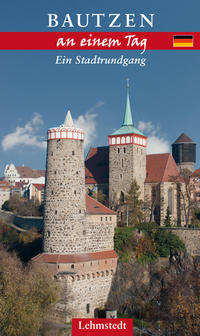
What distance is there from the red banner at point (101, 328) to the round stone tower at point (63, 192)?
33.4 ft

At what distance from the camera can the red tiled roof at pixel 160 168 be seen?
182ft

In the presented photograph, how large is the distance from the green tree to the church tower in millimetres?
19536

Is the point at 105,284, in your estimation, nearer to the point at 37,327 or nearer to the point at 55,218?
the point at 55,218

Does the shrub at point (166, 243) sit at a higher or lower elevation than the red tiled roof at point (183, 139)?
lower

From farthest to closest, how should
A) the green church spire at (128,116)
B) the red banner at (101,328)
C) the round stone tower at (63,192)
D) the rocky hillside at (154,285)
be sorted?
the green church spire at (128,116), the round stone tower at (63,192), the rocky hillside at (154,285), the red banner at (101,328)

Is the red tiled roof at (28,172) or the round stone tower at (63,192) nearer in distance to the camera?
the round stone tower at (63,192)

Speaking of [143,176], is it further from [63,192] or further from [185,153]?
[185,153]

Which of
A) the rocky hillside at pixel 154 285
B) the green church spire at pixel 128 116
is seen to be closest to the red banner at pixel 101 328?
the rocky hillside at pixel 154 285

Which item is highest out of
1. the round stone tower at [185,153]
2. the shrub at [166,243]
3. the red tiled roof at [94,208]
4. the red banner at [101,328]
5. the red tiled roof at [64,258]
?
the round stone tower at [185,153]

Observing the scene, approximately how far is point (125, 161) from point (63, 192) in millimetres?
16423

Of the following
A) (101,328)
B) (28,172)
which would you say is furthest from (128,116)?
(28,172)

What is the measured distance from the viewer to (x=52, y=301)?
3353cm

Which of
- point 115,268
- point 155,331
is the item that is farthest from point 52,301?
point 115,268

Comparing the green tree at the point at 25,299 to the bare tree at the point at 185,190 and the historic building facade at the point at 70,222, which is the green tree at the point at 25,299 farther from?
the bare tree at the point at 185,190
